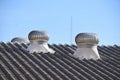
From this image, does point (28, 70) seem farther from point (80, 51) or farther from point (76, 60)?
point (80, 51)

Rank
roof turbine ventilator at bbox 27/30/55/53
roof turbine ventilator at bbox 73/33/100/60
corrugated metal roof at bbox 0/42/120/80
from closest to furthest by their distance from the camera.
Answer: corrugated metal roof at bbox 0/42/120/80 → roof turbine ventilator at bbox 73/33/100/60 → roof turbine ventilator at bbox 27/30/55/53

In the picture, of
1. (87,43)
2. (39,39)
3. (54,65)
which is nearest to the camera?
(54,65)

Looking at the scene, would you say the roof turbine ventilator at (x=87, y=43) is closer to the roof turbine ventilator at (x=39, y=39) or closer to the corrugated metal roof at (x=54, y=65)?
the corrugated metal roof at (x=54, y=65)

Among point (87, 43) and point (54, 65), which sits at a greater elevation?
point (87, 43)

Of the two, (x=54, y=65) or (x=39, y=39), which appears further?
(x=39, y=39)

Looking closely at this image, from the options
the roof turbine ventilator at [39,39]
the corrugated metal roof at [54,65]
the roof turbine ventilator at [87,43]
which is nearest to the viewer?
the corrugated metal roof at [54,65]

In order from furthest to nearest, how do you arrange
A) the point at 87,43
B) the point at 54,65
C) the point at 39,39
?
the point at 39,39 → the point at 87,43 → the point at 54,65

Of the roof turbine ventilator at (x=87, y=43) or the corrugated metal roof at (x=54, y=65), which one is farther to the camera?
the roof turbine ventilator at (x=87, y=43)

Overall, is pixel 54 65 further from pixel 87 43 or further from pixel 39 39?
pixel 39 39

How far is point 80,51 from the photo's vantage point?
15.2 m

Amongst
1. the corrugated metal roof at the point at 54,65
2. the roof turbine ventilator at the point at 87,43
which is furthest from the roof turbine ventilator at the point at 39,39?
the roof turbine ventilator at the point at 87,43

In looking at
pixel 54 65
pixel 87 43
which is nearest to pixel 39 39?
pixel 87 43

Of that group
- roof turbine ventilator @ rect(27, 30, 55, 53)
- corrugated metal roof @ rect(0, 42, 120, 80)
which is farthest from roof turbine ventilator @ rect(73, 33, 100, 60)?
roof turbine ventilator @ rect(27, 30, 55, 53)

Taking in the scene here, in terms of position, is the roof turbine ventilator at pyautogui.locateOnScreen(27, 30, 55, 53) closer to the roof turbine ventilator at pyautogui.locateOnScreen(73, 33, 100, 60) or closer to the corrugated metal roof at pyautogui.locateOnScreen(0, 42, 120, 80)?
the corrugated metal roof at pyautogui.locateOnScreen(0, 42, 120, 80)
